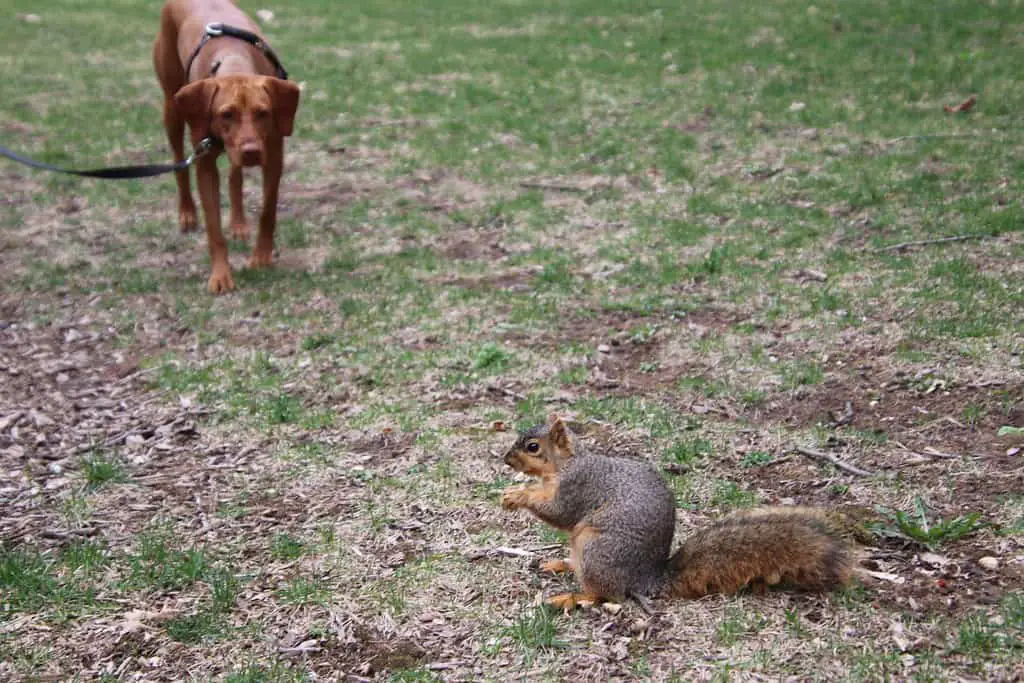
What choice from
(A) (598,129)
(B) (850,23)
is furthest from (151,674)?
(B) (850,23)

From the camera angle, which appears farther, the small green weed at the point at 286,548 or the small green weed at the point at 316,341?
the small green weed at the point at 316,341

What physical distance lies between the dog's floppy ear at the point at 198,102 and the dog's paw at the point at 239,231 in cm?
132

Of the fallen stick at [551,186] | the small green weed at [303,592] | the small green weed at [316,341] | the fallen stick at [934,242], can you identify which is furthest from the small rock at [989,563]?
the fallen stick at [551,186]

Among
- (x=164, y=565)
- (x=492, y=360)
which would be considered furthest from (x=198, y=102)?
(x=164, y=565)

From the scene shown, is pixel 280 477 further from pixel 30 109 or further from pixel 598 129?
pixel 30 109

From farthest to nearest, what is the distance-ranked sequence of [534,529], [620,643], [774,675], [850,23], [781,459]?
[850,23], [781,459], [534,529], [620,643], [774,675]

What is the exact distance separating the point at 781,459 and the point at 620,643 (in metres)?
1.30

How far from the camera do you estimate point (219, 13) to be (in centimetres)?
667

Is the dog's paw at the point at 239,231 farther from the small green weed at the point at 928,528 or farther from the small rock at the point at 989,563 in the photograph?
the small rock at the point at 989,563

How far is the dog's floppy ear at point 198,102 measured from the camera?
5703 mm

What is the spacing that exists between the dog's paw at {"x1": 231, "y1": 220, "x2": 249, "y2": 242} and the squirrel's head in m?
4.14

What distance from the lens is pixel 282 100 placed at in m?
5.87

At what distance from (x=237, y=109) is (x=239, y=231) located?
1.58 metres

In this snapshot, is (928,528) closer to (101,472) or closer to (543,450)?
(543,450)
